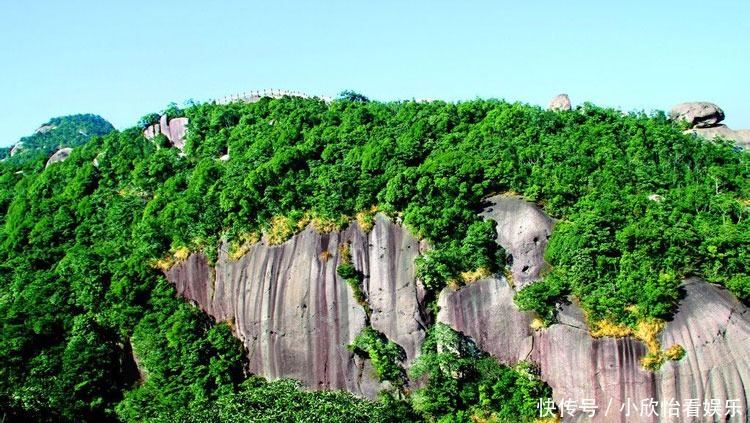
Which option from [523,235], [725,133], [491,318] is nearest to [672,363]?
[491,318]

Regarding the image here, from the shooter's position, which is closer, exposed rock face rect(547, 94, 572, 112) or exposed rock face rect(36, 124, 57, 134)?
exposed rock face rect(547, 94, 572, 112)

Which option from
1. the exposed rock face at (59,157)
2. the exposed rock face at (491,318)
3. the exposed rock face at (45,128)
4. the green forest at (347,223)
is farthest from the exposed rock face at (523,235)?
the exposed rock face at (45,128)

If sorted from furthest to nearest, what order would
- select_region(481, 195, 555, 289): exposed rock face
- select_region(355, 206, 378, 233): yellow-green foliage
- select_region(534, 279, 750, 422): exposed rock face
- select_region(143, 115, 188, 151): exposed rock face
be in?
select_region(143, 115, 188, 151): exposed rock face < select_region(355, 206, 378, 233): yellow-green foliage < select_region(481, 195, 555, 289): exposed rock face < select_region(534, 279, 750, 422): exposed rock face

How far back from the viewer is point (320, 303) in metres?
31.8

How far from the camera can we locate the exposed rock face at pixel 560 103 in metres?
39.2

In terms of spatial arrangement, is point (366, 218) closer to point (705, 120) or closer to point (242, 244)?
point (242, 244)

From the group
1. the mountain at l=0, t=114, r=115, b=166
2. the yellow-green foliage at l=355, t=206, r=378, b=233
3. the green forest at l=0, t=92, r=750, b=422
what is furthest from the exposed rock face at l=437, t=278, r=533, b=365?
the mountain at l=0, t=114, r=115, b=166

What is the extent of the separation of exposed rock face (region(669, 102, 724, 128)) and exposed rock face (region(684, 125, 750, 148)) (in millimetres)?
282

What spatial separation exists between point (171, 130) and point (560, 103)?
20.1 metres

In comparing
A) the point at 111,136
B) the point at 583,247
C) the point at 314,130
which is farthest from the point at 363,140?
the point at 111,136

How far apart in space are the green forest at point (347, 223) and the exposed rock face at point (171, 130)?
1642 mm

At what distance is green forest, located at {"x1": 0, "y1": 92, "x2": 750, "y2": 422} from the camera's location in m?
27.4

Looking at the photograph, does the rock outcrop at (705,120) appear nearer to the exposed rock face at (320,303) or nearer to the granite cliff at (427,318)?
the granite cliff at (427,318)

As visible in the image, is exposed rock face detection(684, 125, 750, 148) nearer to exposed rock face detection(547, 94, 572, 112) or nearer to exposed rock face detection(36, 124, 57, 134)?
exposed rock face detection(547, 94, 572, 112)
